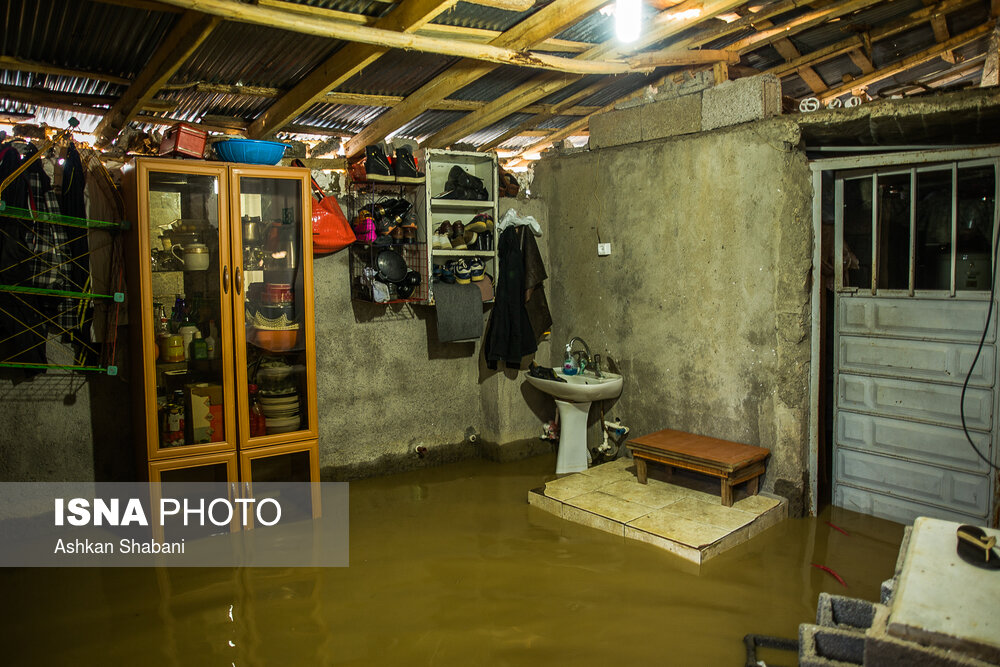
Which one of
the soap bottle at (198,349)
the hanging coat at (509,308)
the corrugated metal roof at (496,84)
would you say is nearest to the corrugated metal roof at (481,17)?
the corrugated metal roof at (496,84)

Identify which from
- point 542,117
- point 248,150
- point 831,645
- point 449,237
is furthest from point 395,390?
point 831,645

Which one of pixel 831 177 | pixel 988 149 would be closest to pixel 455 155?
pixel 831 177

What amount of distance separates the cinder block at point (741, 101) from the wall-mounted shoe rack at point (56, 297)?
3780 millimetres

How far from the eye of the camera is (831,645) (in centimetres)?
207

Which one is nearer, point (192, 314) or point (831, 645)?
point (831, 645)

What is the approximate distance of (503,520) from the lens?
433cm

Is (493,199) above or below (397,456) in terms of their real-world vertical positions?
above

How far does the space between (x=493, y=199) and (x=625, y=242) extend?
1059 millimetres

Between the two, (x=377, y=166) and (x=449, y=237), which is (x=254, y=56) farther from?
(x=449, y=237)

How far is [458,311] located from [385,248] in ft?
2.31

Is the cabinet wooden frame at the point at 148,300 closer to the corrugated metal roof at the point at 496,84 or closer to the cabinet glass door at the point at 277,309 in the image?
the cabinet glass door at the point at 277,309

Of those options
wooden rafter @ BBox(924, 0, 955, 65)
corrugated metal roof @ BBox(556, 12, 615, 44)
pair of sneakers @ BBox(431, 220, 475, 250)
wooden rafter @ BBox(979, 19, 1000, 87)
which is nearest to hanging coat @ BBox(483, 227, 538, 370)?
pair of sneakers @ BBox(431, 220, 475, 250)

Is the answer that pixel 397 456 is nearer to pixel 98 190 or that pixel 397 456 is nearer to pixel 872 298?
pixel 98 190

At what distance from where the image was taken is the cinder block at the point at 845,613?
2.24m
